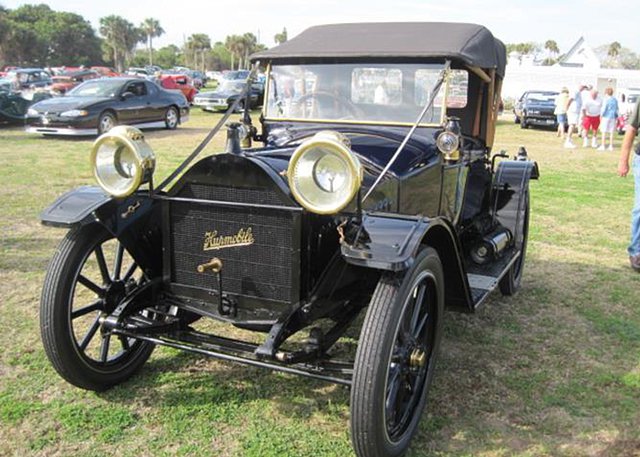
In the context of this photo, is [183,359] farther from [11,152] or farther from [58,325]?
[11,152]

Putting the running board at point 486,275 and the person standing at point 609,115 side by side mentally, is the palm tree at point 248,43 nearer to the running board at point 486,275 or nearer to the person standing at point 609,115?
the person standing at point 609,115

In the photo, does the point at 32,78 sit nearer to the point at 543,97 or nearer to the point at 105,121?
the point at 105,121

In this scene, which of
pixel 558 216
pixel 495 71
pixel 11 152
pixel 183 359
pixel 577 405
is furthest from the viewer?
pixel 11 152

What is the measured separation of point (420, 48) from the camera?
12.3 ft

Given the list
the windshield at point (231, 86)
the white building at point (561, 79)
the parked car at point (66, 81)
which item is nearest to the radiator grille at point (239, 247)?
the parked car at point (66, 81)

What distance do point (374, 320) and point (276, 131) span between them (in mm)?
2002

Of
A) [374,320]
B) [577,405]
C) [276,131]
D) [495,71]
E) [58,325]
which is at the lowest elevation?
[577,405]

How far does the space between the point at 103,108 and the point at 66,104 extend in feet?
2.70

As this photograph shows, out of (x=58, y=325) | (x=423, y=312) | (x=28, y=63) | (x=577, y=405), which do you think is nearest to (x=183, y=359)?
(x=58, y=325)

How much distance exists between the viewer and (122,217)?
9.86ft

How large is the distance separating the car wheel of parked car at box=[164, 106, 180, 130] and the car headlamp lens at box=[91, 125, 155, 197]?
13285 mm

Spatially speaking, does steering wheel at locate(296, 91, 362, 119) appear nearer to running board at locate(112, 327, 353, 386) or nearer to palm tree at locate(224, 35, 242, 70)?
running board at locate(112, 327, 353, 386)

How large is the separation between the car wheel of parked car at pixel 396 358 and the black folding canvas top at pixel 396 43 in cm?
161

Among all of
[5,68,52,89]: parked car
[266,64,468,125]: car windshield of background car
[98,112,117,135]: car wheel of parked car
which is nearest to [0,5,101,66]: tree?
[5,68,52,89]: parked car
